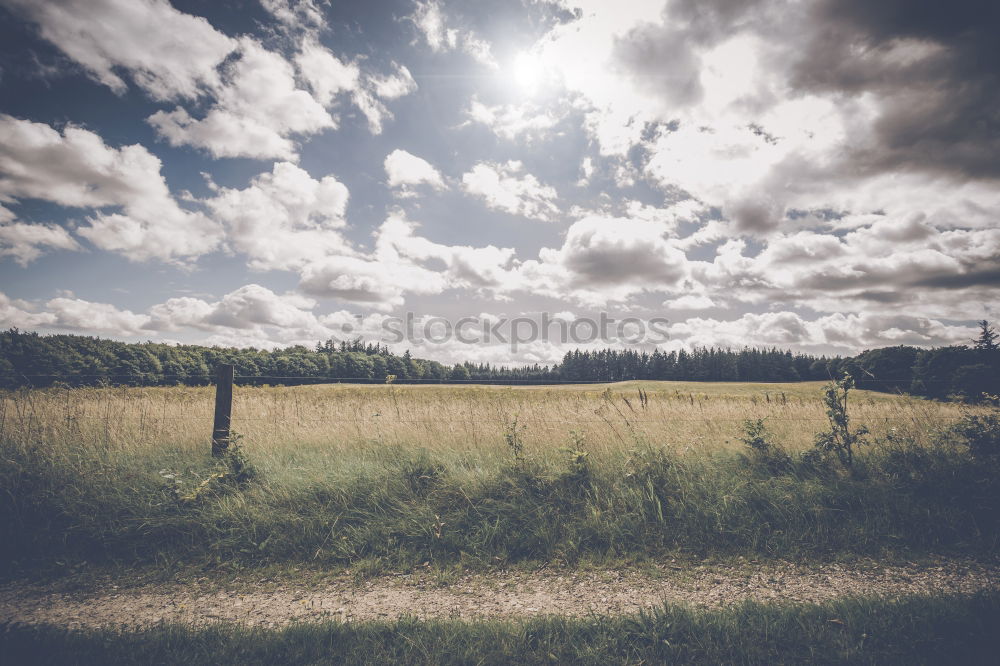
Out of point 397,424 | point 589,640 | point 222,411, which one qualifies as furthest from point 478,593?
point 222,411

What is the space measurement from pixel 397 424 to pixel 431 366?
9080 cm

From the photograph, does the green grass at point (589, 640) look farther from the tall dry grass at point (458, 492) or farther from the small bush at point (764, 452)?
the small bush at point (764, 452)

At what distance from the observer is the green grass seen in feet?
10.1

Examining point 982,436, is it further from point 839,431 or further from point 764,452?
point 764,452


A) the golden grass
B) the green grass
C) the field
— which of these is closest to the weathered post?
the field

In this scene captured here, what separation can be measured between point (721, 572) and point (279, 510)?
5809mm

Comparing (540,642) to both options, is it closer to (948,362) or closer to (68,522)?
(68,522)

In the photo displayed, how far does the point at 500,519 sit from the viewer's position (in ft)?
17.7

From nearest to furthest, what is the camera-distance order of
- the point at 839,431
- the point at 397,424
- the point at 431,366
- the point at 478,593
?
the point at 478,593 < the point at 839,431 < the point at 397,424 < the point at 431,366

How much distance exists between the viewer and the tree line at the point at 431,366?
9836mm

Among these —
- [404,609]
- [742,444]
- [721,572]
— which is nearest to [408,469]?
[404,609]

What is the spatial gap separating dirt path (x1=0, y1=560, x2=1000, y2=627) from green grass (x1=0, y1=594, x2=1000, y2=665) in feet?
1.13

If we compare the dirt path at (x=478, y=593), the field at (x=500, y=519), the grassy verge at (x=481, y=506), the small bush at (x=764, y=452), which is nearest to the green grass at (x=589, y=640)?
the field at (x=500, y=519)

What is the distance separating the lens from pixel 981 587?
425 cm
